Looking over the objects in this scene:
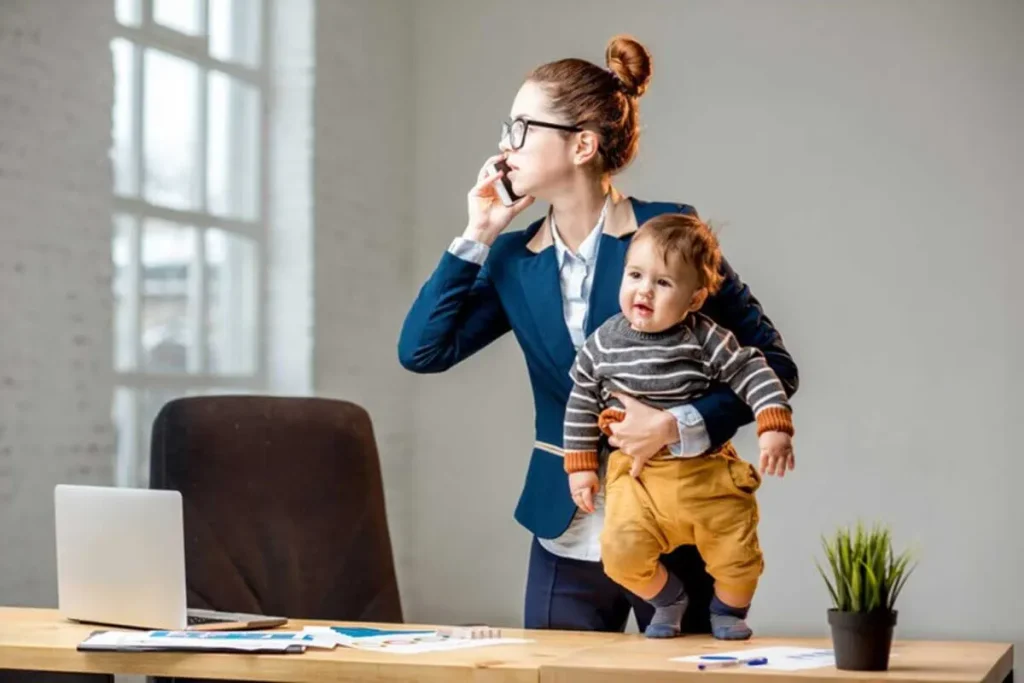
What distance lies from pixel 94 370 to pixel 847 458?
297cm

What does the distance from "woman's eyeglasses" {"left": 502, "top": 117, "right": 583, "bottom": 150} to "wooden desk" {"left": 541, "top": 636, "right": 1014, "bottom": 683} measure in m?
0.83

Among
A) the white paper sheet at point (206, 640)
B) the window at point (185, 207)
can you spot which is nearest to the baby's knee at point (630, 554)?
the white paper sheet at point (206, 640)

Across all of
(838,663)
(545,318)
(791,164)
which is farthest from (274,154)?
(838,663)

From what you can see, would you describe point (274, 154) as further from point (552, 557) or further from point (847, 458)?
point (552, 557)

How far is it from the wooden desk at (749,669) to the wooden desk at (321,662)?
6cm

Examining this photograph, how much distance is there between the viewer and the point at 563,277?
2.43 metres

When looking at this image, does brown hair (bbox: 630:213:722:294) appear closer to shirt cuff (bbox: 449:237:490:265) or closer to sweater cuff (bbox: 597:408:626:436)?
sweater cuff (bbox: 597:408:626:436)

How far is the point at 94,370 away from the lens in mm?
4406

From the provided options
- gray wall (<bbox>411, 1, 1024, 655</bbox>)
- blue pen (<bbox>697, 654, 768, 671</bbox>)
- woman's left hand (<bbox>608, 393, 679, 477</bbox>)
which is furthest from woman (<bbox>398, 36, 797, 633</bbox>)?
gray wall (<bbox>411, 1, 1024, 655</bbox>)

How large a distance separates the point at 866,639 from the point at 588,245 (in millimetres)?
828

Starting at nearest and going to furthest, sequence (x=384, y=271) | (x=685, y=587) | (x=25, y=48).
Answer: (x=685, y=587) < (x=25, y=48) < (x=384, y=271)

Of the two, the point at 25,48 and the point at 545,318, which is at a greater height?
the point at 25,48

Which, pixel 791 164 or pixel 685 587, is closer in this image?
pixel 685 587

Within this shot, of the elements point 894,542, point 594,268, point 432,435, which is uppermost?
point 594,268
